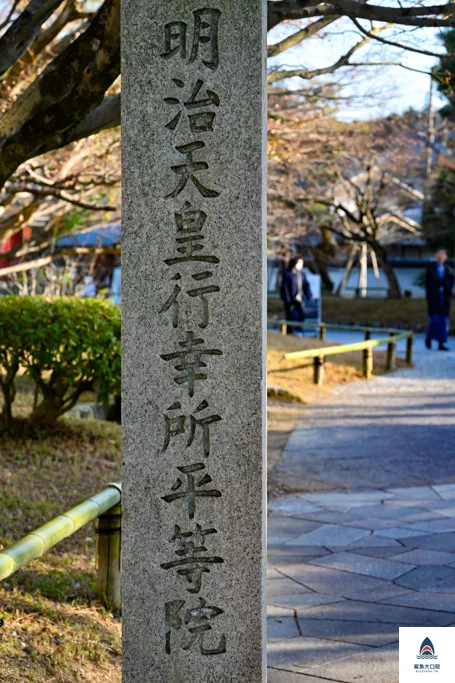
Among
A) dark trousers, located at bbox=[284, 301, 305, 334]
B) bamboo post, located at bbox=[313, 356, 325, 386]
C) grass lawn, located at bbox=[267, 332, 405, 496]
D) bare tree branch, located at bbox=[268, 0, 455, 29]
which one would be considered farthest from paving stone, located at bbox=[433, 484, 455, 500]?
dark trousers, located at bbox=[284, 301, 305, 334]

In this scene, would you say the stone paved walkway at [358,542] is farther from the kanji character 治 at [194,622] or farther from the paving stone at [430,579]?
the kanji character 治 at [194,622]

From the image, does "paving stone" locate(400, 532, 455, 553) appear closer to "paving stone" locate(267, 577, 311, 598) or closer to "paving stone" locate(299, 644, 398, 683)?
"paving stone" locate(267, 577, 311, 598)

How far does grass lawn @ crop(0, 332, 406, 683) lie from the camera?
365 centimetres

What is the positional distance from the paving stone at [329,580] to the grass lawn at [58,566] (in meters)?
1.23

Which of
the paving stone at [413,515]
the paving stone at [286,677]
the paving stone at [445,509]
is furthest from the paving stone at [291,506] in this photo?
the paving stone at [286,677]

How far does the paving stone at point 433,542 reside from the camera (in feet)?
18.0

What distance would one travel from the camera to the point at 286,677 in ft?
12.5

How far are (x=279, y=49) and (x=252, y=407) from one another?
11.8 feet

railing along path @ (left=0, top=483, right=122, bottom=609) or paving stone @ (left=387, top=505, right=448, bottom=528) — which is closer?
railing along path @ (left=0, top=483, right=122, bottom=609)

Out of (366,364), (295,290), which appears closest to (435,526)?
(366,364)

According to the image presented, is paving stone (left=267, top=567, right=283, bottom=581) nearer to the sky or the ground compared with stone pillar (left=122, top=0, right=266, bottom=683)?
nearer to the ground

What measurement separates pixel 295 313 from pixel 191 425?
603 inches

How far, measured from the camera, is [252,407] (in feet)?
10.1

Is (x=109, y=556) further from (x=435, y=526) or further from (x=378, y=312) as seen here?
(x=378, y=312)
